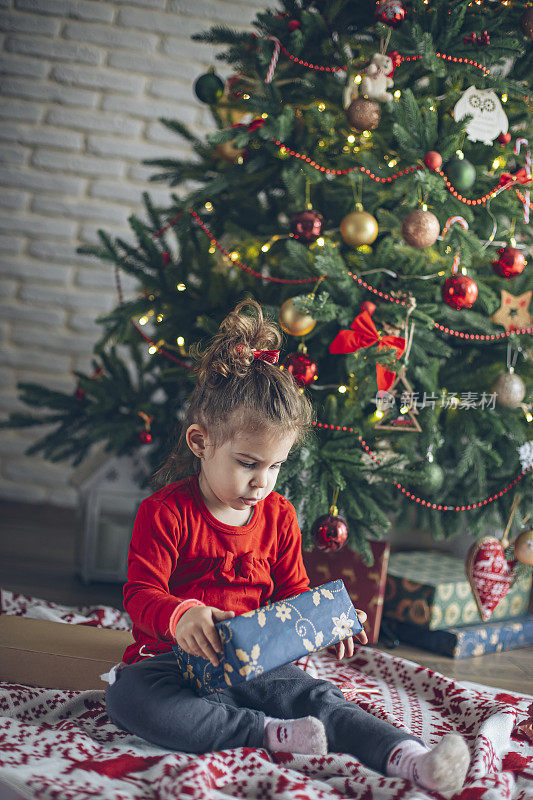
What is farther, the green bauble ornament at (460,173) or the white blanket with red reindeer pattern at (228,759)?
the green bauble ornament at (460,173)

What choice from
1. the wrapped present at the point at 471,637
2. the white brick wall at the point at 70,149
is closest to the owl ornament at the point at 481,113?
the wrapped present at the point at 471,637

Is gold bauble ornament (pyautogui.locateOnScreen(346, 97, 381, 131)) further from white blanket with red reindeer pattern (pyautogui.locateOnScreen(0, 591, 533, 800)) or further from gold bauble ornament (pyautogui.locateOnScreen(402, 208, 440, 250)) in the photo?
white blanket with red reindeer pattern (pyautogui.locateOnScreen(0, 591, 533, 800))

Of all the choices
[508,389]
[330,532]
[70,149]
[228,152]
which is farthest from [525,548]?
[70,149]

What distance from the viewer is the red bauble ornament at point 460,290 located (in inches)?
56.0

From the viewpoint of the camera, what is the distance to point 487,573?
153 centimetres

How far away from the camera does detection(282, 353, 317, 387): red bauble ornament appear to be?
143 cm

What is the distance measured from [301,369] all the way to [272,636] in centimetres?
63

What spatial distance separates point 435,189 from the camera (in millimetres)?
1399

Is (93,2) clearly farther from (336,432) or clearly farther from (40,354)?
(336,432)

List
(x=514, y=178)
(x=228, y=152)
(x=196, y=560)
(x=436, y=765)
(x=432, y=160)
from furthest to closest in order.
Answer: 1. (x=228, y=152)
2. (x=514, y=178)
3. (x=432, y=160)
4. (x=196, y=560)
5. (x=436, y=765)

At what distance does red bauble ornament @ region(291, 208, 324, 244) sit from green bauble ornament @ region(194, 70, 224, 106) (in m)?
0.46

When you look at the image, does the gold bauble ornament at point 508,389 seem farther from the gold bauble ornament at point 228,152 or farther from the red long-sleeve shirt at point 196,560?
the gold bauble ornament at point 228,152

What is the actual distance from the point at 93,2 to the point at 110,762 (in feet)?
7.97

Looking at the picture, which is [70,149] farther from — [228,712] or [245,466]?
[228,712]
